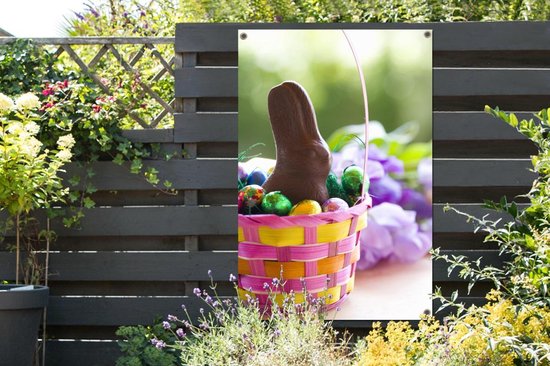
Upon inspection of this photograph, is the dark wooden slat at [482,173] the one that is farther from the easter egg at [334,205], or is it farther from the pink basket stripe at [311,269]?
the pink basket stripe at [311,269]

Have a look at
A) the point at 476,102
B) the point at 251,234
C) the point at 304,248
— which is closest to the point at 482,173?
the point at 476,102

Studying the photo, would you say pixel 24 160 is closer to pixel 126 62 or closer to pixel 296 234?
pixel 126 62

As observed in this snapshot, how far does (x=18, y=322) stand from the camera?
4621 mm

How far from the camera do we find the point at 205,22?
5.36 m

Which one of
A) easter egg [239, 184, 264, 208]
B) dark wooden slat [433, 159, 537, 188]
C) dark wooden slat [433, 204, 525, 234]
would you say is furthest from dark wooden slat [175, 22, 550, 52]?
dark wooden slat [433, 204, 525, 234]

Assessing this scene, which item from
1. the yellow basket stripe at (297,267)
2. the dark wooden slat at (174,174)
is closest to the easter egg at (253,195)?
the dark wooden slat at (174,174)

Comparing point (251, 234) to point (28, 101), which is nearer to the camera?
point (28, 101)

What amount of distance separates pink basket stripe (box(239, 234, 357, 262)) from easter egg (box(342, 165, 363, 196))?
26cm

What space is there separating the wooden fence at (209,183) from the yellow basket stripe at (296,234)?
20cm

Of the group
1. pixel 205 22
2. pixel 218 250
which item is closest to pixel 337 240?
pixel 218 250

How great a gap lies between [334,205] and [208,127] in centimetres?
85

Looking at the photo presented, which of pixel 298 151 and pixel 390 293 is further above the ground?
pixel 298 151

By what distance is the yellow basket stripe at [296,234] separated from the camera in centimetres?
508

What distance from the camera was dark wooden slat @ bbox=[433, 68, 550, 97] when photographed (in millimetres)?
5176
